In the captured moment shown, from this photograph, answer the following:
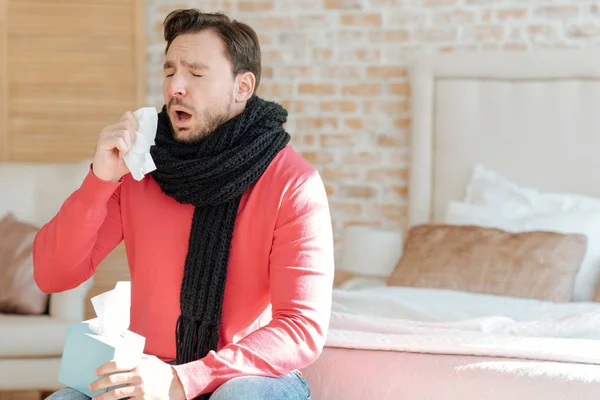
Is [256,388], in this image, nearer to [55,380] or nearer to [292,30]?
[55,380]

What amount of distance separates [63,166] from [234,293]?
2.03 meters

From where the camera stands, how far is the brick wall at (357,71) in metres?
4.22

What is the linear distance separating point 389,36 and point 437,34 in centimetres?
23

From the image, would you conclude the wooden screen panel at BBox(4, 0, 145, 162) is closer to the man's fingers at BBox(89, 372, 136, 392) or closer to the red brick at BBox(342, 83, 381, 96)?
the red brick at BBox(342, 83, 381, 96)

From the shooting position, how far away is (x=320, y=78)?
4.39 meters

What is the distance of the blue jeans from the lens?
1.71m

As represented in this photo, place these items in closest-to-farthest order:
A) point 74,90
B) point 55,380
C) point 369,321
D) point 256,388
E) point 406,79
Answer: point 256,388 → point 369,321 → point 55,380 → point 406,79 → point 74,90

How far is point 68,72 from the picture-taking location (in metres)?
4.56

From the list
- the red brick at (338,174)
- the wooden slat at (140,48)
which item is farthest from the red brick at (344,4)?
the wooden slat at (140,48)

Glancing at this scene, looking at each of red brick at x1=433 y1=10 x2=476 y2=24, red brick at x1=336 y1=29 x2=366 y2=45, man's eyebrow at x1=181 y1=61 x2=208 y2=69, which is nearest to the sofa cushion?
man's eyebrow at x1=181 y1=61 x2=208 y2=69

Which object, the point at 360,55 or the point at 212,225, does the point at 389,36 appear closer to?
the point at 360,55

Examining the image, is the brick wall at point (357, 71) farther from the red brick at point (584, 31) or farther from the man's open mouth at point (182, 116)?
the man's open mouth at point (182, 116)

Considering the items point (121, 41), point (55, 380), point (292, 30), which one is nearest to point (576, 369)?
point (55, 380)

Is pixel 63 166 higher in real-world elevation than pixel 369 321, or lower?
higher
